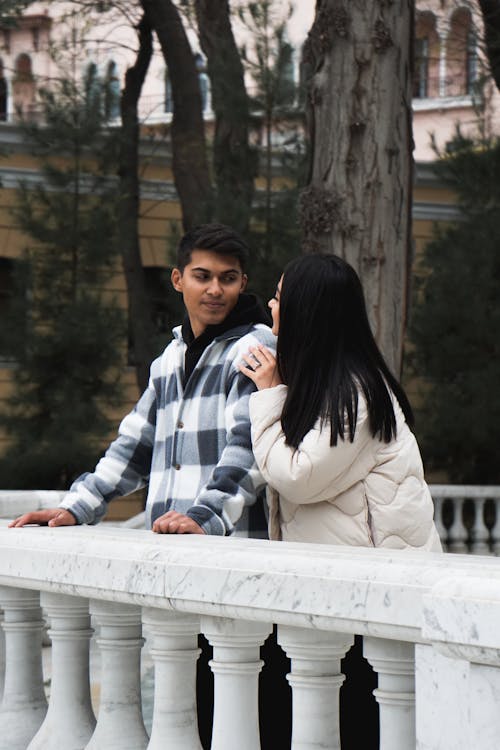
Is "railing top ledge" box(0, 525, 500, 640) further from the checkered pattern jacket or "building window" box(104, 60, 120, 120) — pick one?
"building window" box(104, 60, 120, 120)

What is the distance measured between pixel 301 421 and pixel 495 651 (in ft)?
4.00

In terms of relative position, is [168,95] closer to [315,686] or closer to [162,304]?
[162,304]

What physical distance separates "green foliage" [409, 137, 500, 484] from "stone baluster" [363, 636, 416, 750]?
11.2 m

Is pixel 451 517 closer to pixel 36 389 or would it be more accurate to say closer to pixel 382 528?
pixel 36 389

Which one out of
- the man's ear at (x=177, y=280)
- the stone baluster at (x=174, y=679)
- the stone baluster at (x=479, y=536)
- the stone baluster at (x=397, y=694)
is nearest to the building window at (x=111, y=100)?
the stone baluster at (x=479, y=536)

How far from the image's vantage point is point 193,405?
3.27 metres

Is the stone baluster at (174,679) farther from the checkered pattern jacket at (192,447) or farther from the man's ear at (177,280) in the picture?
the man's ear at (177,280)

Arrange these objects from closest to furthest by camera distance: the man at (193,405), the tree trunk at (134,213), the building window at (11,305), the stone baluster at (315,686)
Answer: the stone baluster at (315,686), the man at (193,405), the tree trunk at (134,213), the building window at (11,305)

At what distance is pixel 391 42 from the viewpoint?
21.1ft

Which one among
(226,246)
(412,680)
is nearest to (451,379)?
(226,246)

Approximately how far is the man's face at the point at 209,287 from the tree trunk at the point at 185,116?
7.76 m

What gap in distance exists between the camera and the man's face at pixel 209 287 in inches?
131

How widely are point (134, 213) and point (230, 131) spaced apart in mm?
2060

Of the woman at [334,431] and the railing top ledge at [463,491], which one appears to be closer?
the woman at [334,431]
